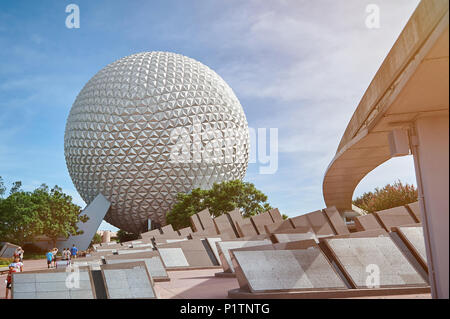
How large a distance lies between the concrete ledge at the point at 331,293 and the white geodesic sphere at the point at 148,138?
1099 inches

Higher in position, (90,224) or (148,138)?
(148,138)

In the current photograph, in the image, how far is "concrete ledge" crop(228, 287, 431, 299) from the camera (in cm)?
614

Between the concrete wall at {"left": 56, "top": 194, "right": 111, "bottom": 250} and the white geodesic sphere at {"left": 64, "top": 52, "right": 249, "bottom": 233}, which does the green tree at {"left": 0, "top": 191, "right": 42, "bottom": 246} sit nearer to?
the concrete wall at {"left": 56, "top": 194, "right": 111, "bottom": 250}

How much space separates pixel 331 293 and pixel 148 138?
96.2ft

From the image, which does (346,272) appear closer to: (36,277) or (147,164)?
(36,277)

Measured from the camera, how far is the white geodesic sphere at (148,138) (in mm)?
34344

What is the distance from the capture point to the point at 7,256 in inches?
1022

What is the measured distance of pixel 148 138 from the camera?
34188 millimetres

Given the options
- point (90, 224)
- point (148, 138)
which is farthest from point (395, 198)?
point (90, 224)

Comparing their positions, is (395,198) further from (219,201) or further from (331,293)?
(331,293)

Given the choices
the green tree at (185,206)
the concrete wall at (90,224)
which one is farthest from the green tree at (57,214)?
the green tree at (185,206)

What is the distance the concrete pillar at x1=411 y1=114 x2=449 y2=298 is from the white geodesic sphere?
29276 millimetres
